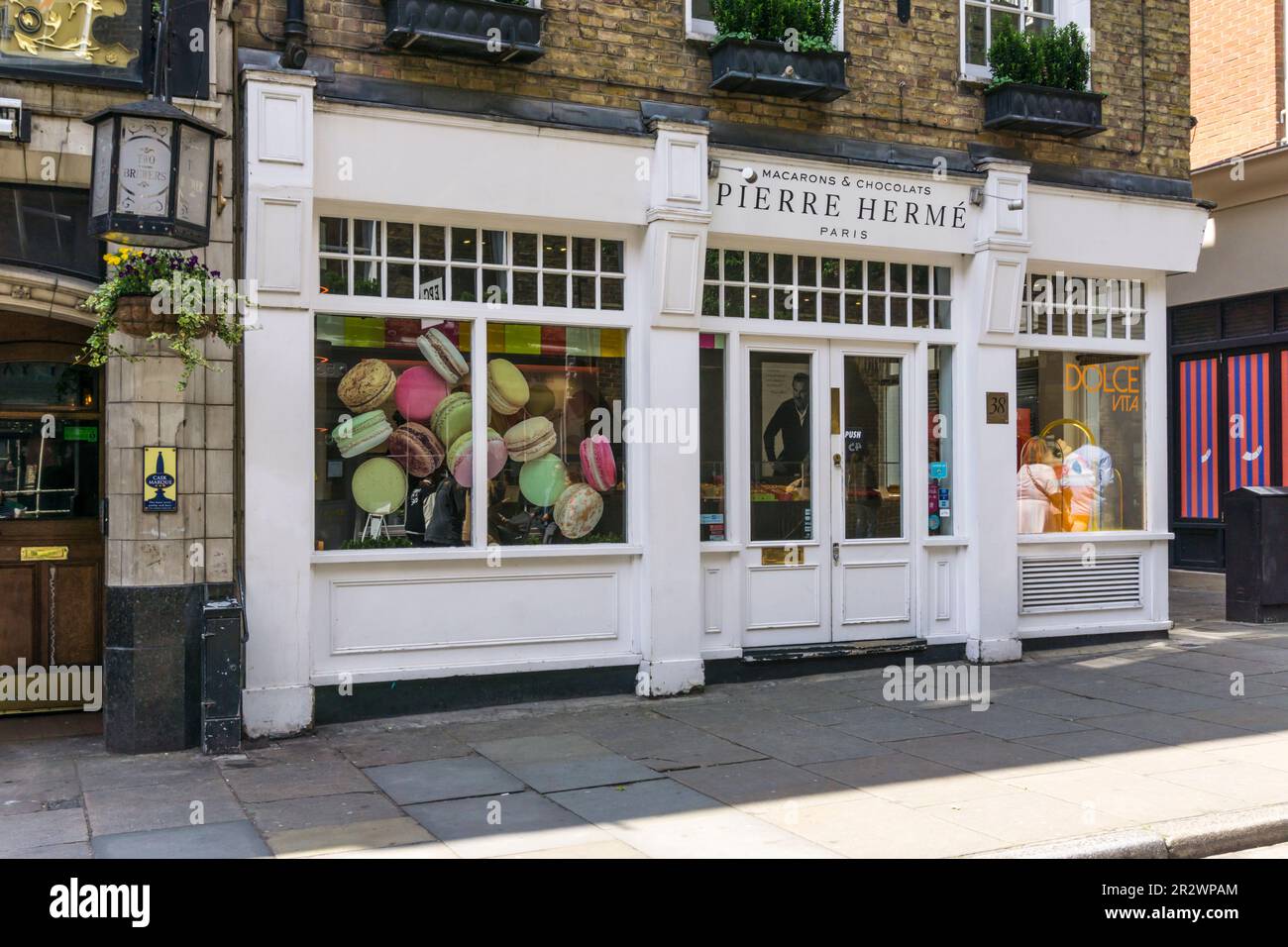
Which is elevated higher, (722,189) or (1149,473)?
(722,189)

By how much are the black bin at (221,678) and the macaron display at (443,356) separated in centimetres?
231

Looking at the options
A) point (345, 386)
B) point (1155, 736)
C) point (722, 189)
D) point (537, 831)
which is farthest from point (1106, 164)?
point (537, 831)

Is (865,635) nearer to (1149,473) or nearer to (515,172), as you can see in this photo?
(1149,473)

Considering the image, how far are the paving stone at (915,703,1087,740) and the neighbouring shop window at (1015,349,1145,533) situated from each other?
288 cm

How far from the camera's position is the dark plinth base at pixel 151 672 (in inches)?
309

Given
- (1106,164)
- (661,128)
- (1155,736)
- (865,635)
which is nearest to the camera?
(1155,736)

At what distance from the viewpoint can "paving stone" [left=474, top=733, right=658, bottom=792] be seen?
7.16 metres

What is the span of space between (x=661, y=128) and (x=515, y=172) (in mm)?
1192

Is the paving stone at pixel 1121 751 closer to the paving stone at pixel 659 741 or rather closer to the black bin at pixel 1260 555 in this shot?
the paving stone at pixel 659 741

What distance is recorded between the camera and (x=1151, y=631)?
11.8 m

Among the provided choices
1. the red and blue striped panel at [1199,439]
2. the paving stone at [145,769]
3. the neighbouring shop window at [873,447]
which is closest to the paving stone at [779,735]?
the neighbouring shop window at [873,447]

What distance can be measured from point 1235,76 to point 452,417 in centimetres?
1168

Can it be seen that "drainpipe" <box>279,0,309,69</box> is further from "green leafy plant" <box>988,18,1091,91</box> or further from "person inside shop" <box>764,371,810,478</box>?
"green leafy plant" <box>988,18,1091,91</box>

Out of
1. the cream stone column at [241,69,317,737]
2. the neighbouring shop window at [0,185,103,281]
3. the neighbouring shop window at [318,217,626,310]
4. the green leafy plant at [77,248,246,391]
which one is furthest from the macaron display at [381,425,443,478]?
the neighbouring shop window at [0,185,103,281]
